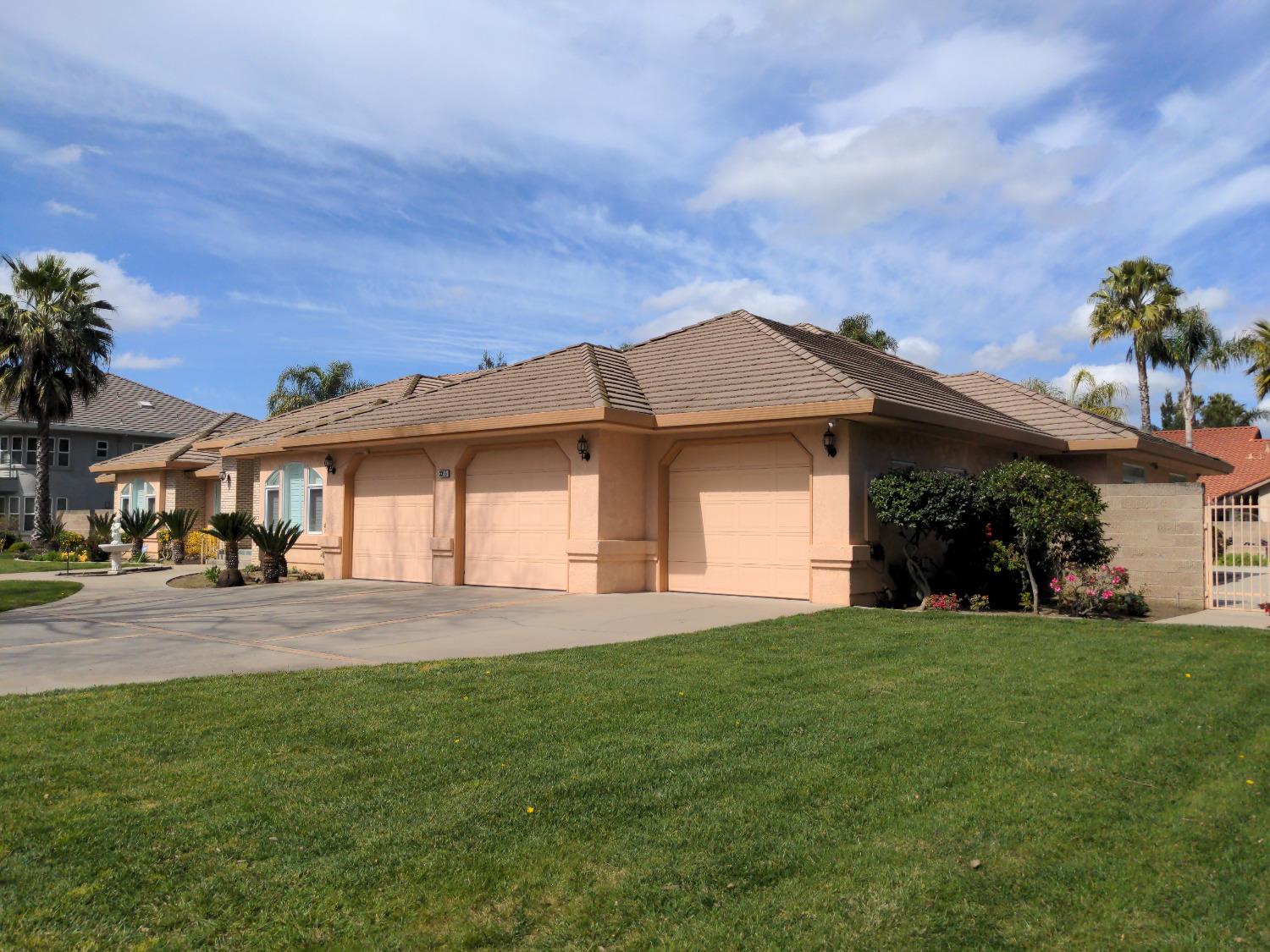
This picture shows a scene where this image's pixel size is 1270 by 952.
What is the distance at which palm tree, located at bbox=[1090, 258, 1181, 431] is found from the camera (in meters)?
36.3

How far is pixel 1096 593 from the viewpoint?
13.2 metres

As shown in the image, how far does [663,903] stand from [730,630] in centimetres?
733

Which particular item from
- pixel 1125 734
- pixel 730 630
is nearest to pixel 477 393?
pixel 730 630

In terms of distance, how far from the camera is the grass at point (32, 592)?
1549 centimetres

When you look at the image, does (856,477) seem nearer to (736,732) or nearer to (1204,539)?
(1204,539)

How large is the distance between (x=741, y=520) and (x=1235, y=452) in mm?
41096

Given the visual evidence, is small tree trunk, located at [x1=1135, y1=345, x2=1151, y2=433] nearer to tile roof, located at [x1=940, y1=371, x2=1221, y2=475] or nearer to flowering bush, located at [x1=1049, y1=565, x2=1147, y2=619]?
tile roof, located at [x1=940, y1=371, x2=1221, y2=475]

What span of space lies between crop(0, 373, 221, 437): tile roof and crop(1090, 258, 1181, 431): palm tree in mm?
41776

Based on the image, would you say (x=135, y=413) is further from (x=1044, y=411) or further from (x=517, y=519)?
(x=1044, y=411)

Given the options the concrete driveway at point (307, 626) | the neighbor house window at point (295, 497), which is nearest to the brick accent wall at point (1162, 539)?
the concrete driveway at point (307, 626)

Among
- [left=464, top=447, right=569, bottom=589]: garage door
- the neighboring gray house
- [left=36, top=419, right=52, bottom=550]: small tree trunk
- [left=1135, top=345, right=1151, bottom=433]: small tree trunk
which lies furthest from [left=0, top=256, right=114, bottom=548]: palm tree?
[left=1135, top=345, right=1151, bottom=433]: small tree trunk

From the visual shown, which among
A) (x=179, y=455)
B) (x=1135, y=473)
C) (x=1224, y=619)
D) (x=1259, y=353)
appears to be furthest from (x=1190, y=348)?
(x=179, y=455)

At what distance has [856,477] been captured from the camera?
547 inches

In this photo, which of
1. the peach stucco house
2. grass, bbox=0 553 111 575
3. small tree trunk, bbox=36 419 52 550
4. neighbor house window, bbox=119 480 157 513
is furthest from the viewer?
small tree trunk, bbox=36 419 52 550
